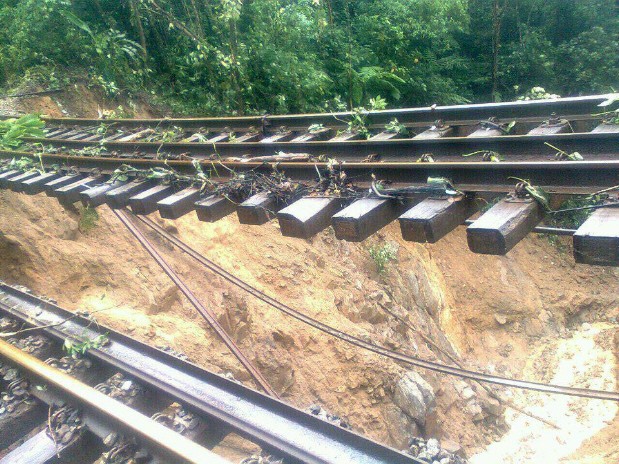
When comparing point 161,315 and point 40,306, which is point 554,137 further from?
point 161,315

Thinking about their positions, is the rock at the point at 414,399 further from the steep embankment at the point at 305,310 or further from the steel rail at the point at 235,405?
the steel rail at the point at 235,405

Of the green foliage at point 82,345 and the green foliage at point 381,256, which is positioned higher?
the green foliage at point 82,345

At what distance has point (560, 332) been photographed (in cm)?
1050

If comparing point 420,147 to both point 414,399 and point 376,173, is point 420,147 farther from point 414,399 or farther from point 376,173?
point 414,399

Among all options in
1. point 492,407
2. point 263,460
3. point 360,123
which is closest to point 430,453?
point 263,460

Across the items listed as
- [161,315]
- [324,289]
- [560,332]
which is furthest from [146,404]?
[560,332]

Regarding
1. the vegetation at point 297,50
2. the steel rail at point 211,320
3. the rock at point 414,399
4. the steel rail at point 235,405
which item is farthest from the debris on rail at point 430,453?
the vegetation at point 297,50

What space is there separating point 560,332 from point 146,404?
9.89 metres

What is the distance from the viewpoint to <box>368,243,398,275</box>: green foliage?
8.52 metres

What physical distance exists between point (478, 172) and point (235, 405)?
184 centimetres

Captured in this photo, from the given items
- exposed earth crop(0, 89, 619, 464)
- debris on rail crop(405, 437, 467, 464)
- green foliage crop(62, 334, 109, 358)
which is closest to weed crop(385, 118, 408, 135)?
exposed earth crop(0, 89, 619, 464)

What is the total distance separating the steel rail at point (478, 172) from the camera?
2.44 meters

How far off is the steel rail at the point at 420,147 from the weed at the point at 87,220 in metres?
1.39

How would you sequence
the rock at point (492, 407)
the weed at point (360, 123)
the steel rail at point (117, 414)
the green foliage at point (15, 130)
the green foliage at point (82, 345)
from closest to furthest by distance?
the steel rail at point (117, 414), the green foliage at point (82, 345), the weed at point (360, 123), the green foliage at point (15, 130), the rock at point (492, 407)
